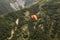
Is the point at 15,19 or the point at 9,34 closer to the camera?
the point at 9,34

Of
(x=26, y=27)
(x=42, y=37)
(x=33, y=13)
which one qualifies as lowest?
(x=42, y=37)

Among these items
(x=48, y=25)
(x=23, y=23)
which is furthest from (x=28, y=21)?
(x=48, y=25)

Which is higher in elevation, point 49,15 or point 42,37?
point 49,15

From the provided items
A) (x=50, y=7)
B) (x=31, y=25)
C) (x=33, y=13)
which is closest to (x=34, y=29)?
(x=31, y=25)

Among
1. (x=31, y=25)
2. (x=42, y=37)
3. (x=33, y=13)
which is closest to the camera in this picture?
(x=42, y=37)

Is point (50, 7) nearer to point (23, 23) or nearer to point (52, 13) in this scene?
point (52, 13)

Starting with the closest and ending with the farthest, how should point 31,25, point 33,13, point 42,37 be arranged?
point 42,37 < point 31,25 < point 33,13

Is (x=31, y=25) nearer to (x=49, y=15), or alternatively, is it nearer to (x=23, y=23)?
(x=23, y=23)
